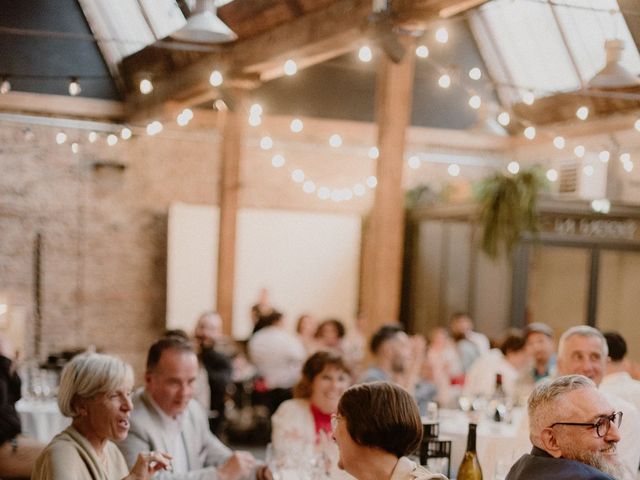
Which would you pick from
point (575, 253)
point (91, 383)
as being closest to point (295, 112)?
point (575, 253)

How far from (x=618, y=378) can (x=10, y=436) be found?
308 centimetres

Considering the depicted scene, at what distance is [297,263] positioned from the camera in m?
12.3

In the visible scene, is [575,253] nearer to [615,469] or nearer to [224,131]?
[224,131]

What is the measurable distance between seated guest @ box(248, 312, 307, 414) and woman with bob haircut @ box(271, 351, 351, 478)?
382 cm

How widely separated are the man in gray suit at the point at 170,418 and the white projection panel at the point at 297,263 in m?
8.36

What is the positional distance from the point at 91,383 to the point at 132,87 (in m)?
8.97

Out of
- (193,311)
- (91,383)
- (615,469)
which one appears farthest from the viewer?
(193,311)

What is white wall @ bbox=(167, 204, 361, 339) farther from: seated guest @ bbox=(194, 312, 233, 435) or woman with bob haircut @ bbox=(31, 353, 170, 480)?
woman with bob haircut @ bbox=(31, 353, 170, 480)

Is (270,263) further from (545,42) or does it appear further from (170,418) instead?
(170,418)

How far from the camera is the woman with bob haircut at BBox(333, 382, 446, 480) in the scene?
2.34 m

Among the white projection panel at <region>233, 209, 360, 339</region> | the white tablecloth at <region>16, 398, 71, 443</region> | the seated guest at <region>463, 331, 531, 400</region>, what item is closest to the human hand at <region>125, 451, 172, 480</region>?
the white tablecloth at <region>16, 398, 71, 443</region>

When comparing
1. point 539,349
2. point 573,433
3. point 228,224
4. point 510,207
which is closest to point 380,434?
point 573,433

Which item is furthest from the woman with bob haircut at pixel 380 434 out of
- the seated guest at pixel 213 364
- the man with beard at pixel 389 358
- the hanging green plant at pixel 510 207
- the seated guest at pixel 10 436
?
the hanging green plant at pixel 510 207

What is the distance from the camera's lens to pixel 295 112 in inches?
475
